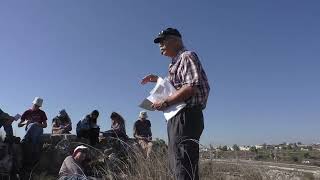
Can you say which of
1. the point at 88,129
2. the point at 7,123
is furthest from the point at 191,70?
the point at 88,129

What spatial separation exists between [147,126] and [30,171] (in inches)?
121

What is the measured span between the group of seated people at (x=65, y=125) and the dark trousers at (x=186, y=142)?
196 inches

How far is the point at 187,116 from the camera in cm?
386

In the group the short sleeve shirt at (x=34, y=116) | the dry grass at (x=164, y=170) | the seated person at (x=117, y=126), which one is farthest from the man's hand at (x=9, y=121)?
the dry grass at (x=164, y=170)

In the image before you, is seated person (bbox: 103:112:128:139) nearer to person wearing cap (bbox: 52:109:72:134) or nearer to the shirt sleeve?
person wearing cap (bbox: 52:109:72:134)

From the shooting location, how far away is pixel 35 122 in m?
9.54

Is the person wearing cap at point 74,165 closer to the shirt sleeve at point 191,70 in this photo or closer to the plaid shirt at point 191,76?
the plaid shirt at point 191,76

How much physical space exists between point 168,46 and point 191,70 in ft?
1.26

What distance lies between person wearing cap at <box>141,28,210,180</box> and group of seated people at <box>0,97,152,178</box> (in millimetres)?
4935

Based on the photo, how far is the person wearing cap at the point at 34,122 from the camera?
928 cm

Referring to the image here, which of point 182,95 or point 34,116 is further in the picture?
point 34,116

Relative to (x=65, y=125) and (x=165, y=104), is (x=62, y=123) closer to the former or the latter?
(x=65, y=125)

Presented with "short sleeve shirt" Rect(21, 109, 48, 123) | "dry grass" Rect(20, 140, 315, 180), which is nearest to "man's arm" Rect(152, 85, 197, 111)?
"dry grass" Rect(20, 140, 315, 180)

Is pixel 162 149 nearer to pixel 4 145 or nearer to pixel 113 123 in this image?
pixel 4 145
